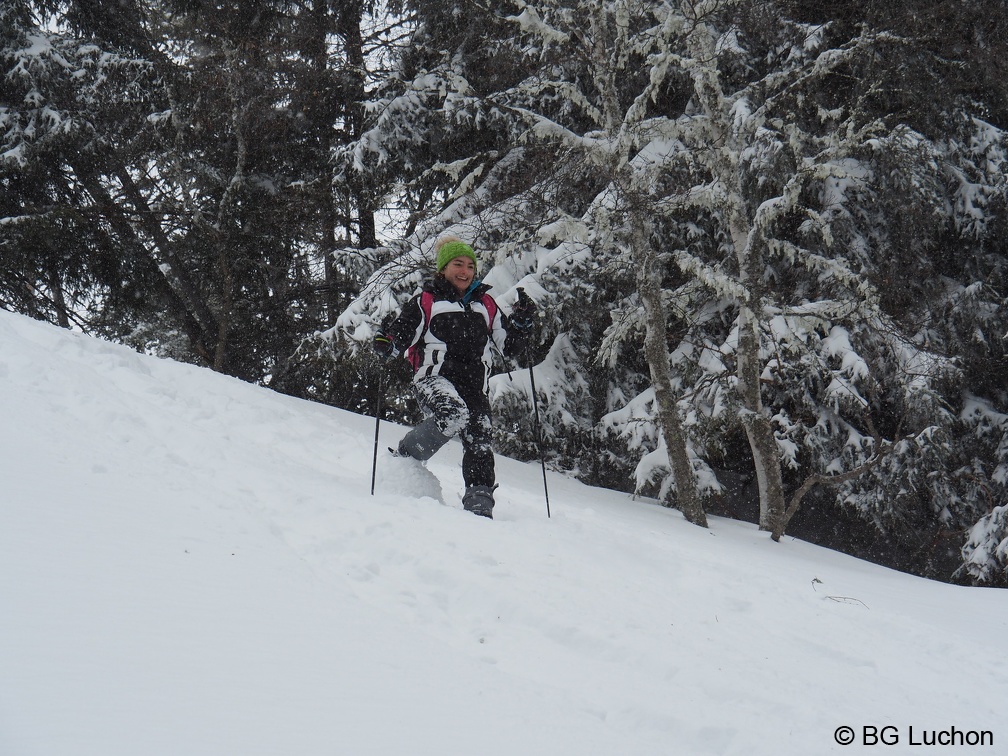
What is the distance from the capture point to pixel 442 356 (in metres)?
5.09

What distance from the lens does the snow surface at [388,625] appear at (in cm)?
212

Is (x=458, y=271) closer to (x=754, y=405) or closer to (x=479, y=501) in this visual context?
(x=479, y=501)

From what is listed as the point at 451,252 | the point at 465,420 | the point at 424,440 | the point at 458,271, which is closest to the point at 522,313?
the point at 458,271

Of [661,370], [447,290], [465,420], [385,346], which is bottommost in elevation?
[465,420]

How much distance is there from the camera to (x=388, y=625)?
2.89 meters

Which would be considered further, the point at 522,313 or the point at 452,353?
the point at 522,313

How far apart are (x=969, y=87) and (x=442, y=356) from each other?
8.04 meters

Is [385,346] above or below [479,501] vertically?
above

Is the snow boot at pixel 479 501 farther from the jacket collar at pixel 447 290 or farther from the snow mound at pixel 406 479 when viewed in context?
the jacket collar at pixel 447 290

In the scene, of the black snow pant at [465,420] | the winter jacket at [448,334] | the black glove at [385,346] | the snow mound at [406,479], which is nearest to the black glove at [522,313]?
the winter jacket at [448,334]

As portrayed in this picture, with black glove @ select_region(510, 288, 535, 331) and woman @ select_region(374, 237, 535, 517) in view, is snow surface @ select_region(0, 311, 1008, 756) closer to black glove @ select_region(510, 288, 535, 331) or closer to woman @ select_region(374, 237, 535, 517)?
woman @ select_region(374, 237, 535, 517)

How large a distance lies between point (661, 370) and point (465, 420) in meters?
3.17

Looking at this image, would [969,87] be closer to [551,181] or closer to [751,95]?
[751,95]

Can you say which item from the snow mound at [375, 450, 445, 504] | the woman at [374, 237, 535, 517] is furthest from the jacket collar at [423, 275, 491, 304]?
the snow mound at [375, 450, 445, 504]
